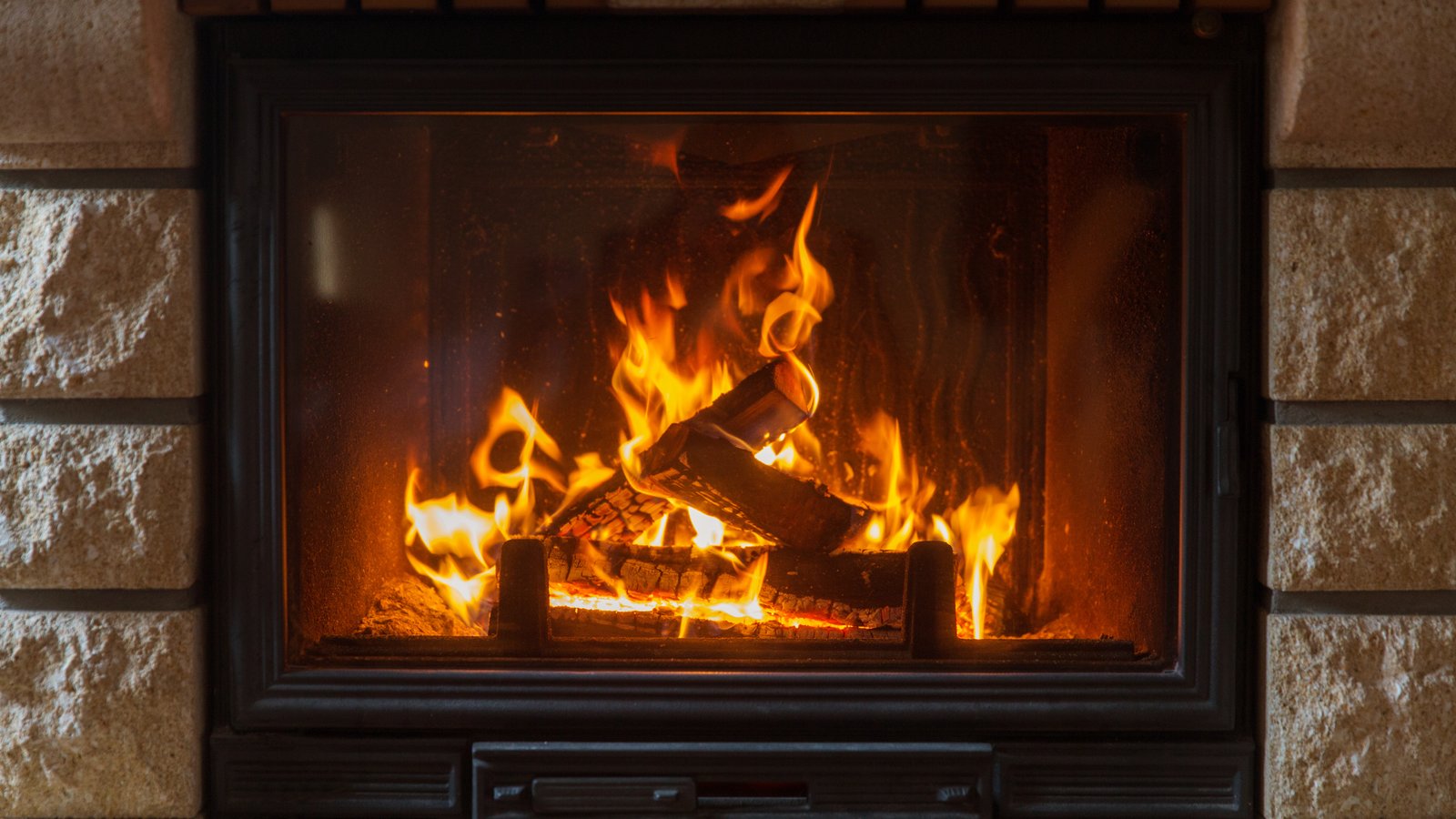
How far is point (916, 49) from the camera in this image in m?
1.04

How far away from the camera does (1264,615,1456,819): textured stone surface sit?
3.34 ft

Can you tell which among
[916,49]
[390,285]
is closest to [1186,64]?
[916,49]

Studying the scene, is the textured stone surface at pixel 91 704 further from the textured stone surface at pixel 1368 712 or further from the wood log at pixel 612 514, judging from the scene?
the textured stone surface at pixel 1368 712

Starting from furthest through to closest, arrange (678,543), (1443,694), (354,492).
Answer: (678,543)
(354,492)
(1443,694)

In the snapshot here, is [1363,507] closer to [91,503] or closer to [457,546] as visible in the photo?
[457,546]

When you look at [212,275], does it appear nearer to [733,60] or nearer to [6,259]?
[6,259]

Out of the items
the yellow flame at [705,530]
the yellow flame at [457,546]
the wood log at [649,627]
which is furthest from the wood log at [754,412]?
the yellow flame at [457,546]

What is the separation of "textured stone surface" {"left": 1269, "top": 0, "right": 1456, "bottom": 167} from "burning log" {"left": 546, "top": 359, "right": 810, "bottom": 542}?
1.86 ft

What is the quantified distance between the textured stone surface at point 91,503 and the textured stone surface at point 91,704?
4 centimetres

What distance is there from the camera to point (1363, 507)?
102cm

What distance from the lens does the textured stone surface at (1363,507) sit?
102cm

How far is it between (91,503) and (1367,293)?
3.81 feet

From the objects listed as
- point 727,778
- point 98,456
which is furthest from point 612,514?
point 98,456

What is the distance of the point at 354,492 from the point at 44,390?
0.31m
